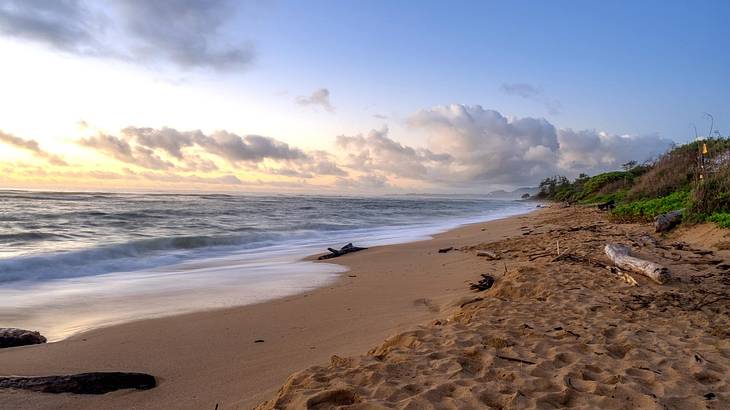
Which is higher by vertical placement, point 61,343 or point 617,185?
point 617,185

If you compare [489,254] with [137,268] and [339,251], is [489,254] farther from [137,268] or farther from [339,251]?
[137,268]

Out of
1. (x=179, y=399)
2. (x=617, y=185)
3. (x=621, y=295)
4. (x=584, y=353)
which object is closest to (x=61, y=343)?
(x=179, y=399)

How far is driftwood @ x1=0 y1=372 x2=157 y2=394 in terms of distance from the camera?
10.8ft

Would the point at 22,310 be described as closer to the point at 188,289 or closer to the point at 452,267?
the point at 188,289

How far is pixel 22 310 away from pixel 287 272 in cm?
440

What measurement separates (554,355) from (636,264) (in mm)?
3694

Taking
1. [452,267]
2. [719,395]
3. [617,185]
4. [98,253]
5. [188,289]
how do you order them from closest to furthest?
[719,395], [188,289], [452,267], [98,253], [617,185]

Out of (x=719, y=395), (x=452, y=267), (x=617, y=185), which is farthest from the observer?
Result: (x=617, y=185)

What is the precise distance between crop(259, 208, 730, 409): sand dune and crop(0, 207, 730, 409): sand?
0.05ft

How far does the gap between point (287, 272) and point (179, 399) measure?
19.4ft

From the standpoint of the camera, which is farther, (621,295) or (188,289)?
(188,289)

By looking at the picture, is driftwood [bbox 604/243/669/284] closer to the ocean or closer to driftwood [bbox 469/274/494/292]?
driftwood [bbox 469/274/494/292]

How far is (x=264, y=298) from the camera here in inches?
264

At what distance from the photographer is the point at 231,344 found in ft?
15.0
